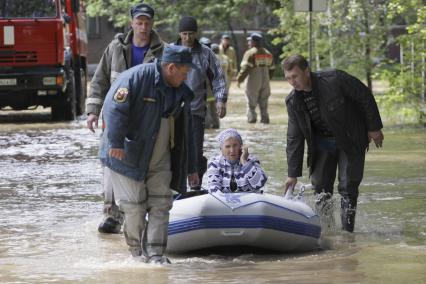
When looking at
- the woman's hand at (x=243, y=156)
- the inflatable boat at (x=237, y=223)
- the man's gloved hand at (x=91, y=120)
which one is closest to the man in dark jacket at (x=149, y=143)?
the inflatable boat at (x=237, y=223)

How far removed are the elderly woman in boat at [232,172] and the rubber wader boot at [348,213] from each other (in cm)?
87

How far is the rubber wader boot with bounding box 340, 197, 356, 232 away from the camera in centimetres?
1052

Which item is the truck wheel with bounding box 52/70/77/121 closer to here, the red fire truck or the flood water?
the red fire truck

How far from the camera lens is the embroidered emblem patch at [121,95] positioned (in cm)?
855

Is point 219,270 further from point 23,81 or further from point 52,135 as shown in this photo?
point 23,81

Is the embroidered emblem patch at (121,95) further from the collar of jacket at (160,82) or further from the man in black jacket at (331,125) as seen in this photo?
the man in black jacket at (331,125)

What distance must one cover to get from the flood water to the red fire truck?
18.0 feet

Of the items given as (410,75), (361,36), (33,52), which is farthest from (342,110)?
(361,36)

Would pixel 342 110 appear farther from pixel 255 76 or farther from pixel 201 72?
pixel 255 76

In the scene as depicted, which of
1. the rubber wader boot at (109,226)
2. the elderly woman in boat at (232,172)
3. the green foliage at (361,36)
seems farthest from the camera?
the green foliage at (361,36)

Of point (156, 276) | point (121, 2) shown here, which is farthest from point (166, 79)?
point (121, 2)

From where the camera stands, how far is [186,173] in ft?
29.5

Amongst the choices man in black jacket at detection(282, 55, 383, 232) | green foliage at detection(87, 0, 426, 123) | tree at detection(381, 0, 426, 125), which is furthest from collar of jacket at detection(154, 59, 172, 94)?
tree at detection(381, 0, 426, 125)

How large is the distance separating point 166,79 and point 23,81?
15986 mm
